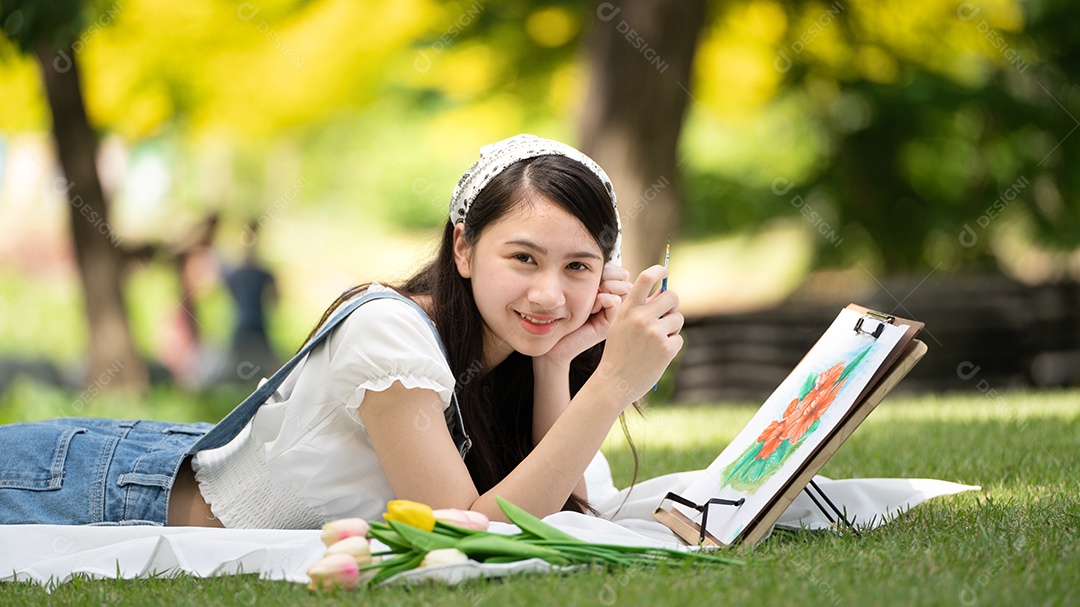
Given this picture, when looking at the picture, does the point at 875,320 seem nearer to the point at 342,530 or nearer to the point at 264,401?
the point at 342,530

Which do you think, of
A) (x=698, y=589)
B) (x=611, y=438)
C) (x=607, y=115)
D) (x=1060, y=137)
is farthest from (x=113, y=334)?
(x=1060, y=137)

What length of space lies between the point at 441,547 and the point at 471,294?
824 mm

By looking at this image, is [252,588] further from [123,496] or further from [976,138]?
[976,138]

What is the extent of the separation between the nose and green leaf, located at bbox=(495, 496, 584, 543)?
53 centimetres

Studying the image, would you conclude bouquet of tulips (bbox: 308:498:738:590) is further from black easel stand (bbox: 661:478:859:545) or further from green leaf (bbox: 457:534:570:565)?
black easel stand (bbox: 661:478:859:545)

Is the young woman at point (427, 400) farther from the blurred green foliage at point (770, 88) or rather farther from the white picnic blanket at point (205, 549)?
the blurred green foliage at point (770, 88)

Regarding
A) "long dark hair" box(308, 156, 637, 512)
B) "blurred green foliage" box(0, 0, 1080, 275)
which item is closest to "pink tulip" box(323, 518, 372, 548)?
"long dark hair" box(308, 156, 637, 512)

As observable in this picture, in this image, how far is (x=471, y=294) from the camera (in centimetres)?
290

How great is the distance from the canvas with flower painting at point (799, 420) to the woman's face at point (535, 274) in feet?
1.86

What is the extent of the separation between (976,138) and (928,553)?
8.25m

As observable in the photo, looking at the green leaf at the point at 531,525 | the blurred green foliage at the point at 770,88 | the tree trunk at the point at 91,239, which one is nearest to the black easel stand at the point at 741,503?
the green leaf at the point at 531,525

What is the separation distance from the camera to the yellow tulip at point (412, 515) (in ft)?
7.45

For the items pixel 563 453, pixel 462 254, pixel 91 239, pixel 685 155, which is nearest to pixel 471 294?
pixel 462 254

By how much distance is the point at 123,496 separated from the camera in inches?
110
